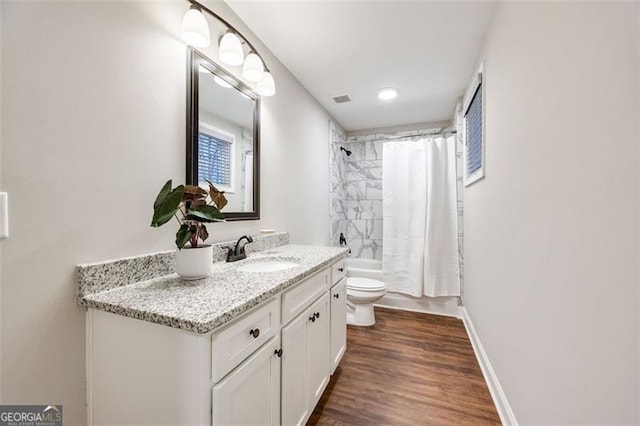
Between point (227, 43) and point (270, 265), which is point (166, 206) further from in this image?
point (227, 43)

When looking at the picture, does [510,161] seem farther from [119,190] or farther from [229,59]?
[119,190]

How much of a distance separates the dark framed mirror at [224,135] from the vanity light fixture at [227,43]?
10 cm

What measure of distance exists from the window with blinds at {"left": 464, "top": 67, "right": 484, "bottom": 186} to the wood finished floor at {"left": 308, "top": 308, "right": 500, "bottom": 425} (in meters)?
1.40

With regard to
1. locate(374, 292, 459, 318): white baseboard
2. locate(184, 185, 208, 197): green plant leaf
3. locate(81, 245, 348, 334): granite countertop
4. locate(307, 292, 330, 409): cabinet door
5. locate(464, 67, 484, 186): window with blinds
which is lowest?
locate(374, 292, 459, 318): white baseboard

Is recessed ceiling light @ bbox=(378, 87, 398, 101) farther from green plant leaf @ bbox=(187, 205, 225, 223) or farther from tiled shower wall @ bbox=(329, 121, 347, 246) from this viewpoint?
green plant leaf @ bbox=(187, 205, 225, 223)

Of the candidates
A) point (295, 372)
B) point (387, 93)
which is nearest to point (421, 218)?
point (387, 93)

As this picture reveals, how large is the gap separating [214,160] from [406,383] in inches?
72.0

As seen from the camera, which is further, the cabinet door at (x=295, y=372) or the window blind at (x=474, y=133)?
the window blind at (x=474, y=133)

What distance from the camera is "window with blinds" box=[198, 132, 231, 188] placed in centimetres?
131

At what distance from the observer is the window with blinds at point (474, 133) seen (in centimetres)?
189

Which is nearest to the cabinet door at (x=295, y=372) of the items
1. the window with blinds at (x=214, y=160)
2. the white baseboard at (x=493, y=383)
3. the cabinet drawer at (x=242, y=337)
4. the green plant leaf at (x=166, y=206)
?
the cabinet drawer at (x=242, y=337)

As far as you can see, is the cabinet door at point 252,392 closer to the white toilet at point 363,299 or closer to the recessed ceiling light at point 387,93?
the white toilet at point 363,299

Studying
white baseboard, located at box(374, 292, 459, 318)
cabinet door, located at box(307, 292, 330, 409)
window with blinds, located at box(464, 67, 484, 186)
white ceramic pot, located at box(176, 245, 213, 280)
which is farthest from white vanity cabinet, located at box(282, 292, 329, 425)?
white baseboard, located at box(374, 292, 459, 318)

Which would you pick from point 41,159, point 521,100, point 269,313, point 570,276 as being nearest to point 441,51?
point 521,100
